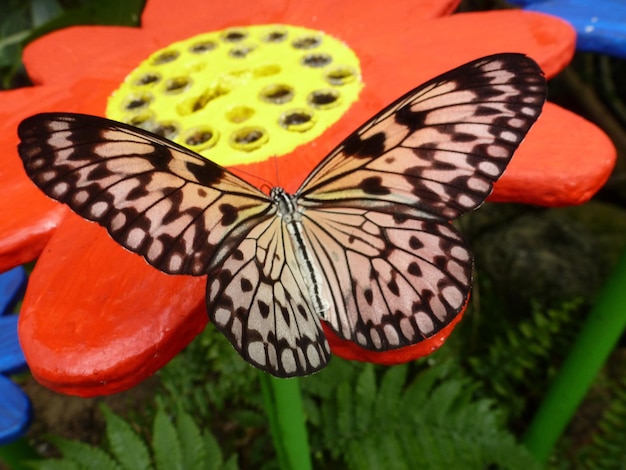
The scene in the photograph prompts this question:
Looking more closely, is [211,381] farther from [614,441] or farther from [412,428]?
[614,441]

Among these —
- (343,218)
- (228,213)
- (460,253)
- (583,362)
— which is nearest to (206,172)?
(228,213)

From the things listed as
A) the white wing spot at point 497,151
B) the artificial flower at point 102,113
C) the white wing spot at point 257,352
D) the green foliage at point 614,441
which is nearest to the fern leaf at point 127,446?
the artificial flower at point 102,113

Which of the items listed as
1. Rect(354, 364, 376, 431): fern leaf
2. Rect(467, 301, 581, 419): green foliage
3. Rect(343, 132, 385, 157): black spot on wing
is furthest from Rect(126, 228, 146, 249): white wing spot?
Rect(467, 301, 581, 419): green foliage

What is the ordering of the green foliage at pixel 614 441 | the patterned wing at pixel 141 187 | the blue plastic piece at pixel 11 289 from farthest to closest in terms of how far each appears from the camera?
the green foliage at pixel 614 441
the blue plastic piece at pixel 11 289
the patterned wing at pixel 141 187

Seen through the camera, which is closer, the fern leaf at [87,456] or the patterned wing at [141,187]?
the patterned wing at [141,187]

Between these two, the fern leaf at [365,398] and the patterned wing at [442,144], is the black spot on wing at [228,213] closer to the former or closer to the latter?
the patterned wing at [442,144]

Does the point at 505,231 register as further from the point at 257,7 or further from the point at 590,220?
the point at 257,7

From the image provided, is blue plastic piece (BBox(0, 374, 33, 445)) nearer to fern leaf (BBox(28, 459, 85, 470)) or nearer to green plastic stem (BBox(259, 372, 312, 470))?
fern leaf (BBox(28, 459, 85, 470))
